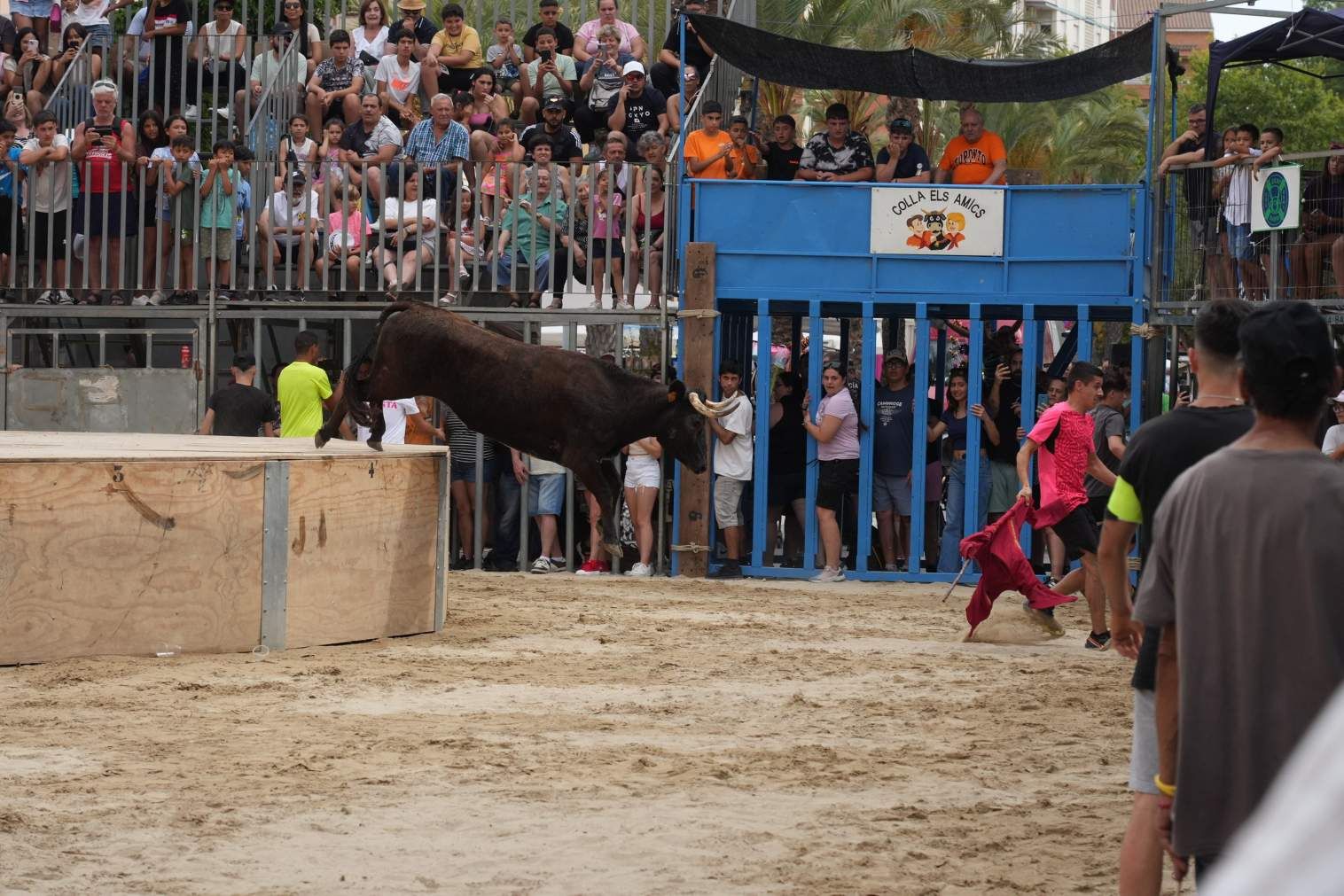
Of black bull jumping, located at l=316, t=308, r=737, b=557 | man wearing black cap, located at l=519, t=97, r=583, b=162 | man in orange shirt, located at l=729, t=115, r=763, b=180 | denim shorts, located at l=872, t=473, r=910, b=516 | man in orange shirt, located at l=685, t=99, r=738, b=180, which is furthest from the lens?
man wearing black cap, located at l=519, t=97, r=583, b=162

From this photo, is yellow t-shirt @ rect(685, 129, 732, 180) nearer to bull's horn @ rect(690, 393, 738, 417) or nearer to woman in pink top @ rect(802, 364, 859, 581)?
woman in pink top @ rect(802, 364, 859, 581)

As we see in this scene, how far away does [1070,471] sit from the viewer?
38.2 feet

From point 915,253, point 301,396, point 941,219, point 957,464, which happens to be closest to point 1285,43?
point 941,219

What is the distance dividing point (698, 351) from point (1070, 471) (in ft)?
17.6

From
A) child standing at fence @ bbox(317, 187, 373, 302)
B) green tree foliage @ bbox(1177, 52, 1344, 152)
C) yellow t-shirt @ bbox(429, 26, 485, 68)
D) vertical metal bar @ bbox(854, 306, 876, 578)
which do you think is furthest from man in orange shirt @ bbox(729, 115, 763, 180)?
green tree foliage @ bbox(1177, 52, 1344, 152)

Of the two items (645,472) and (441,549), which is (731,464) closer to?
(645,472)

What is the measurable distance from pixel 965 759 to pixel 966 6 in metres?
26.7

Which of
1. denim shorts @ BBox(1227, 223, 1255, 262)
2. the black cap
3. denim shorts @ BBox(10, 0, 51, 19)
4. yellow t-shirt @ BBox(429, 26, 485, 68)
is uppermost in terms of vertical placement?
denim shorts @ BBox(10, 0, 51, 19)

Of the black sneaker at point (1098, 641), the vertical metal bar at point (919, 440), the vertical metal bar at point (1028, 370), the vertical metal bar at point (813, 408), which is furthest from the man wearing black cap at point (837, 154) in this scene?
the black sneaker at point (1098, 641)

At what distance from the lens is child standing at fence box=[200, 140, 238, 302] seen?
54.6 ft

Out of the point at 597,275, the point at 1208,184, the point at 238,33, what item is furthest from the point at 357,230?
the point at 1208,184

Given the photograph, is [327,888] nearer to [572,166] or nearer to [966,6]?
[572,166]

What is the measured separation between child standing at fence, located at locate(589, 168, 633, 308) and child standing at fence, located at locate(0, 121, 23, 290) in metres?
5.55

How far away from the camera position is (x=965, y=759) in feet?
26.4
